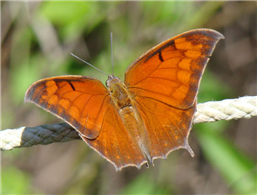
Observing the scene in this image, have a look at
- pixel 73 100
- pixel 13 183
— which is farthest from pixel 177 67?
pixel 13 183

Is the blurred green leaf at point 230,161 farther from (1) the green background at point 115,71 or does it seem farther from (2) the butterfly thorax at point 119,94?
(2) the butterfly thorax at point 119,94

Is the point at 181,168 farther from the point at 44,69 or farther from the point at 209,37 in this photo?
the point at 209,37

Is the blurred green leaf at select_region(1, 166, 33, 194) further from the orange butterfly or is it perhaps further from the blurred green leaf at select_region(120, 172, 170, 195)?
the orange butterfly

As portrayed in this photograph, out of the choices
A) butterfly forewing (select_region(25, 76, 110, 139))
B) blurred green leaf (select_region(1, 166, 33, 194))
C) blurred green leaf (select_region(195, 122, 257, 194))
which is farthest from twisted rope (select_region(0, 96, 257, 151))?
blurred green leaf (select_region(1, 166, 33, 194))

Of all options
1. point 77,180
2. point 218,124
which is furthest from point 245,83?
point 77,180

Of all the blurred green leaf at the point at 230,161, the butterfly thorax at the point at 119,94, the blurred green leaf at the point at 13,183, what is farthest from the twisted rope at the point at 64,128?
the blurred green leaf at the point at 13,183

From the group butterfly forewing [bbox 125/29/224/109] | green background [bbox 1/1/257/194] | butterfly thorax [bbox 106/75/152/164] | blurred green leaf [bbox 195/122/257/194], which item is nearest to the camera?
butterfly forewing [bbox 125/29/224/109]
